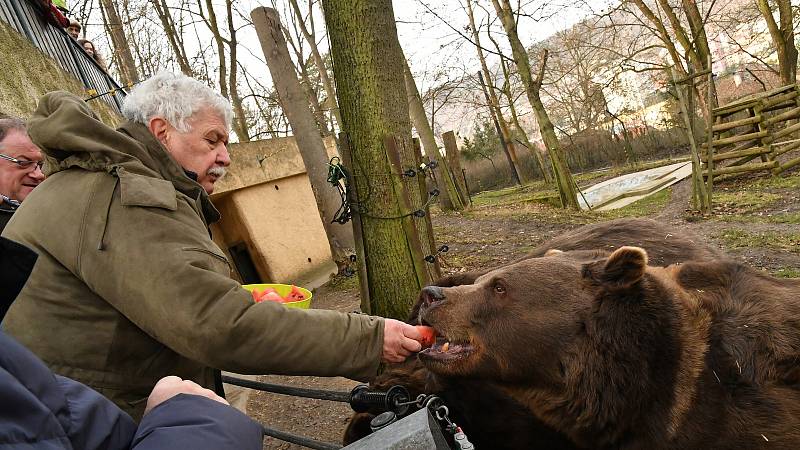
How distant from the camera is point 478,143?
126 ft

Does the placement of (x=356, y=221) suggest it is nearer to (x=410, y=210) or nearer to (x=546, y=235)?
(x=410, y=210)

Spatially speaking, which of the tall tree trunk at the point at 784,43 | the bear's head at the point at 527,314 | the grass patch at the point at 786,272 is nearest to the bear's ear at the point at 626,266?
the bear's head at the point at 527,314

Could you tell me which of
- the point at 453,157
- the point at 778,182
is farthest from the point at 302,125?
the point at 453,157

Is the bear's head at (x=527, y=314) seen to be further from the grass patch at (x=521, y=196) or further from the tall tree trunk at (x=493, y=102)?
the tall tree trunk at (x=493, y=102)

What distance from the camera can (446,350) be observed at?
267 centimetres

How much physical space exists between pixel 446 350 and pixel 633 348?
85cm

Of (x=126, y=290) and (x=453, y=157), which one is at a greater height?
(x=453, y=157)

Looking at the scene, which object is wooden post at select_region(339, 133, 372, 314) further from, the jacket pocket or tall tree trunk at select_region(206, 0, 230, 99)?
tall tree trunk at select_region(206, 0, 230, 99)

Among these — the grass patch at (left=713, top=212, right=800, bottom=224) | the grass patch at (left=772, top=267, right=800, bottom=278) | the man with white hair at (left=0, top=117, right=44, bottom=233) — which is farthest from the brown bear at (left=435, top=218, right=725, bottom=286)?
the grass patch at (left=713, top=212, right=800, bottom=224)

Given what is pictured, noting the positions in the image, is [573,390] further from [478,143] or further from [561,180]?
[478,143]

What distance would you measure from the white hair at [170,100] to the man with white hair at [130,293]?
0.75 ft

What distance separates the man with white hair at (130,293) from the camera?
A: 1.93m

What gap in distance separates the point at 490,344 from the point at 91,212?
1819 millimetres

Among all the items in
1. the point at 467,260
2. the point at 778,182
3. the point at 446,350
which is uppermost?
the point at 446,350
